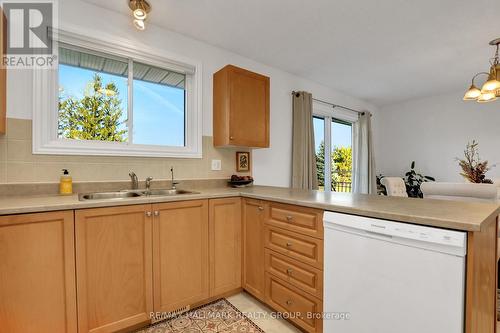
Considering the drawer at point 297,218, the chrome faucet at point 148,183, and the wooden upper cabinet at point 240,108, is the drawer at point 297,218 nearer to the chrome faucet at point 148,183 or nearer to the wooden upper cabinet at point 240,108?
the wooden upper cabinet at point 240,108

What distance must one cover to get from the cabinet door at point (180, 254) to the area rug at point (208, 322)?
0.10m

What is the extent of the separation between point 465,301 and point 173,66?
270 centimetres

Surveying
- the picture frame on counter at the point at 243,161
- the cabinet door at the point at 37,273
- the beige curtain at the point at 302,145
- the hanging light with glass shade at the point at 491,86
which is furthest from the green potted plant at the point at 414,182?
the cabinet door at the point at 37,273

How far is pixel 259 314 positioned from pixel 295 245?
0.68 m

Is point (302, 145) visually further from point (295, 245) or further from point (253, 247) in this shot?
point (295, 245)

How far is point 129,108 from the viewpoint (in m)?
2.22

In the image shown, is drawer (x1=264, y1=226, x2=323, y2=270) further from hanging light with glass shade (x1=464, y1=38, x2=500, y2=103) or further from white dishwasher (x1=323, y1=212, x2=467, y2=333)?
hanging light with glass shade (x1=464, y1=38, x2=500, y2=103)

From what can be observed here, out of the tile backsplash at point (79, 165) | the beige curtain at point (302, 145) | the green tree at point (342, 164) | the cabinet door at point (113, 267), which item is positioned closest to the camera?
the cabinet door at point (113, 267)

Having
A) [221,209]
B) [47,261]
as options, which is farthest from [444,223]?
[47,261]

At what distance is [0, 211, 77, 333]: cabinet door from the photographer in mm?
1221

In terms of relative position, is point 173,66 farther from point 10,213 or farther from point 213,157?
point 10,213

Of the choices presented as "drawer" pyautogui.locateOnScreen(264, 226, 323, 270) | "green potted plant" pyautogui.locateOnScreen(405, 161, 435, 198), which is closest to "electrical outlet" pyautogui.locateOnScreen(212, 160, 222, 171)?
"drawer" pyautogui.locateOnScreen(264, 226, 323, 270)

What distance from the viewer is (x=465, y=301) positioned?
0.93 meters

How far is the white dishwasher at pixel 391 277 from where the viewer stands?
0.94m
